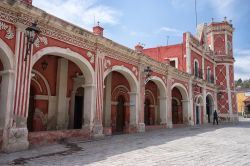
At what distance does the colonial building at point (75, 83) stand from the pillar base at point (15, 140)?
0.09ft

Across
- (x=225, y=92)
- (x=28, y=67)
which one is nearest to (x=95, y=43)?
(x=28, y=67)

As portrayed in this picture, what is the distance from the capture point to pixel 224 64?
1197 inches

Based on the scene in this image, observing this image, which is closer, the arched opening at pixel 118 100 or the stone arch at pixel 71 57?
the stone arch at pixel 71 57

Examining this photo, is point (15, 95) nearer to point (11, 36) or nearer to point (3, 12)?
point (11, 36)

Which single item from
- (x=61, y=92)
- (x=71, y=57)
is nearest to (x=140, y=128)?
(x=61, y=92)

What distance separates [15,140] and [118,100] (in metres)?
9.55

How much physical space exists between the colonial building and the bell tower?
6566 mm

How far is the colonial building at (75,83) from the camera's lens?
763 cm

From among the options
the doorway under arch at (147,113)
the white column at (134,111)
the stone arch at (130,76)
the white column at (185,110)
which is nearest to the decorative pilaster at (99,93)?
the stone arch at (130,76)

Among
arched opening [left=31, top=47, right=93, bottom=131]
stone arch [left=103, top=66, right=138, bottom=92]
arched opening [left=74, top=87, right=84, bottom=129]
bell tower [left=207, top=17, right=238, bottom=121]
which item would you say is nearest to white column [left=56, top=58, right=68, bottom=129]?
arched opening [left=31, top=47, right=93, bottom=131]

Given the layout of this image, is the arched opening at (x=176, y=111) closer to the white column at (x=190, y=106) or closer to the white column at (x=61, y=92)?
the white column at (x=190, y=106)

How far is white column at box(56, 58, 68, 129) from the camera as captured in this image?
39.4 ft

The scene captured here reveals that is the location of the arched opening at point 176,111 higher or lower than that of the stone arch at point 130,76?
lower

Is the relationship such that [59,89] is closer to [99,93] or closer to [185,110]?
[99,93]
